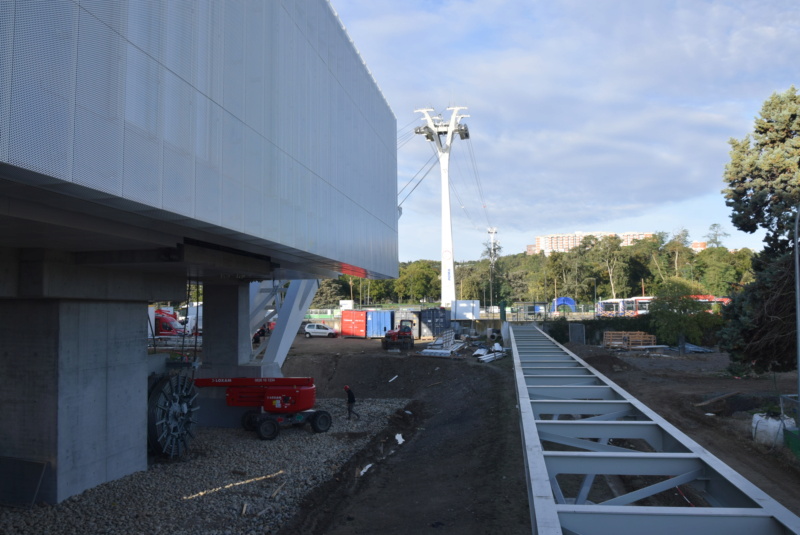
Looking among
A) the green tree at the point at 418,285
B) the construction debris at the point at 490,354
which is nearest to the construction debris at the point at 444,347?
the construction debris at the point at 490,354

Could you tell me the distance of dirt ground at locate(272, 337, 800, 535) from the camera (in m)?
12.6

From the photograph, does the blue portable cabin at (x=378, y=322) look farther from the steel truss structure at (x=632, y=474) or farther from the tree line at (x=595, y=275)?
the steel truss structure at (x=632, y=474)

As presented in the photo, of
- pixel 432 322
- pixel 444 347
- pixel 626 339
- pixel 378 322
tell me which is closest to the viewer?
pixel 444 347

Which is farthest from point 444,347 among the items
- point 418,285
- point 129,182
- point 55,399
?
point 418,285

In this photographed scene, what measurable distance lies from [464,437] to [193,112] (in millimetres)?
14683

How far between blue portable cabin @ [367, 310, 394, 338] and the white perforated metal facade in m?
31.8

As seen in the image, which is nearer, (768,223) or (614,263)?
(768,223)

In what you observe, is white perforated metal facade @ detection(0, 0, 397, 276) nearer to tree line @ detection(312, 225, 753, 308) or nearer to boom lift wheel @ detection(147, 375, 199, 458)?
boom lift wheel @ detection(147, 375, 199, 458)

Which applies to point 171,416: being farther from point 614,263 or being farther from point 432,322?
point 614,263

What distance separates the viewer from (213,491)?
13539 millimetres

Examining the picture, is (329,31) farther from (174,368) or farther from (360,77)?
(174,368)

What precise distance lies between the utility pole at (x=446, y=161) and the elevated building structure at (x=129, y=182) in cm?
3826

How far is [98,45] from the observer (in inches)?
289

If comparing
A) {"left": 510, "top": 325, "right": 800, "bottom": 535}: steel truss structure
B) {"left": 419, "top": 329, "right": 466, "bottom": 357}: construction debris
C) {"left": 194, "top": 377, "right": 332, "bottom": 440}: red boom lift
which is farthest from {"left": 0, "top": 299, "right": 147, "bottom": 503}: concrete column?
{"left": 419, "top": 329, "right": 466, "bottom": 357}: construction debris
